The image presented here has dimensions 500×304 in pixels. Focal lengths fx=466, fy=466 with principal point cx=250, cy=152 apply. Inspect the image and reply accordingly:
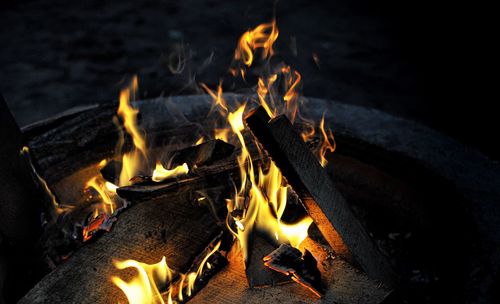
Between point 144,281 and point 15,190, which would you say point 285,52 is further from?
point 144,281

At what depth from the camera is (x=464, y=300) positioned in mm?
1762

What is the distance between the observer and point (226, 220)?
6.73 ft

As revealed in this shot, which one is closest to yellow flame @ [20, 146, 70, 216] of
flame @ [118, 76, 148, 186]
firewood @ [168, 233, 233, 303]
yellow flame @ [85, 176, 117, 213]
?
yellow flame @ [85, 176, 117, 213]

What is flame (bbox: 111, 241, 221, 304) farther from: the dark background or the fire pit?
the dark background

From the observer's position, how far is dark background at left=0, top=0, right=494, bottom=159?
16.0ft

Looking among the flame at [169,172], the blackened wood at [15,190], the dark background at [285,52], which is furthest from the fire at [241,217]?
the dark background at [285,52]

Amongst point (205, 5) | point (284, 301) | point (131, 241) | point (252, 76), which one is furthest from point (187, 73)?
point (284, 301)

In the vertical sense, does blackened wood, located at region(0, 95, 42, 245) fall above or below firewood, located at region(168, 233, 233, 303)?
above

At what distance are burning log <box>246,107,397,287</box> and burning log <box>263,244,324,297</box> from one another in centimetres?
13

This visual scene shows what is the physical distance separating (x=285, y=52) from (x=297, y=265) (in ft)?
14.5

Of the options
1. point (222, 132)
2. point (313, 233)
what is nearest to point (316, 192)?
point (313, 233)

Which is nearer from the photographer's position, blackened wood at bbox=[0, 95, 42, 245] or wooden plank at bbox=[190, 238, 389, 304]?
wooden plank at bbox=[190, 238, 389, 304]

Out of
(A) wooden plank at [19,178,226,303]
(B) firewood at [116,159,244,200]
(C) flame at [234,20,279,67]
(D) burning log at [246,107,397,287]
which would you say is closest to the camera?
(D) burning log at [246,107,397,287]

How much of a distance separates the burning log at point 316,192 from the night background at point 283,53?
2.75 m
